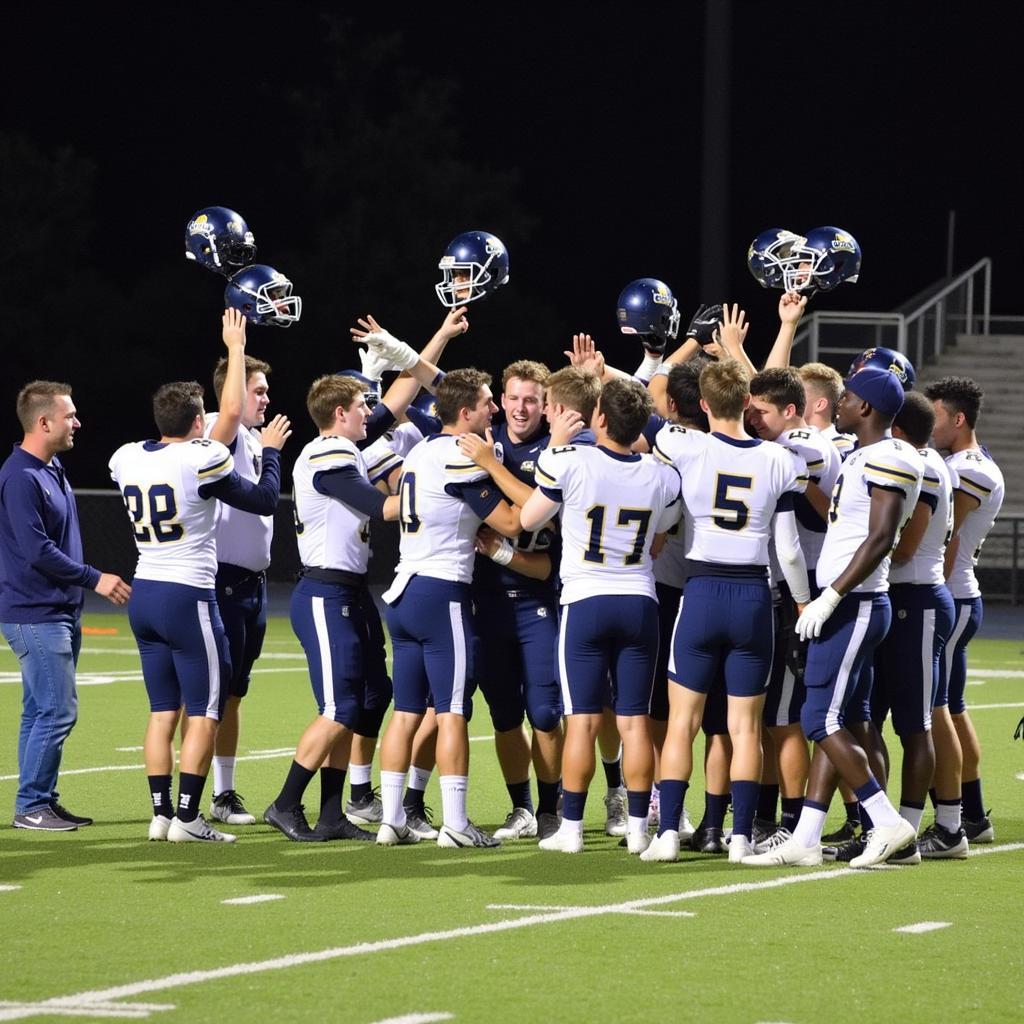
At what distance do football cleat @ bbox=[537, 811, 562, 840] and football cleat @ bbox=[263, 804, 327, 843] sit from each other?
0.92m

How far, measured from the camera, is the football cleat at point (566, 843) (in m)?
7.86

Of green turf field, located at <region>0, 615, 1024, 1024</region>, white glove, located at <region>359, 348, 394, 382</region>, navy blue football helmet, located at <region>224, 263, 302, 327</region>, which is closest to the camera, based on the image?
green turf field, located at <region>0, 615, 1024, 1024</region>

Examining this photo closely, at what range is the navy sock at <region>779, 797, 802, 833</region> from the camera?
317 inches

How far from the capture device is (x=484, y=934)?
6188mm

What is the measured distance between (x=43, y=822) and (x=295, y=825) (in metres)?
1.14

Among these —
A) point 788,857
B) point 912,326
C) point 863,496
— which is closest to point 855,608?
point 863,496

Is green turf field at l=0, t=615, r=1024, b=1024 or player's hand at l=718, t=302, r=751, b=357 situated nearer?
green turf field at l=0, t=615, r=1024, b=1024

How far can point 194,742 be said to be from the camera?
8039 millimetres

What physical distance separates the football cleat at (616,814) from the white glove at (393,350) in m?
2.13

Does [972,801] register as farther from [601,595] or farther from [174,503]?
[174,503]

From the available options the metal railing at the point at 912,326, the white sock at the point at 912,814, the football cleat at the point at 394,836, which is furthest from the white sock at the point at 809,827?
the metal railing at the point at 912,326

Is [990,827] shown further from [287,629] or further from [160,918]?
[287,629]

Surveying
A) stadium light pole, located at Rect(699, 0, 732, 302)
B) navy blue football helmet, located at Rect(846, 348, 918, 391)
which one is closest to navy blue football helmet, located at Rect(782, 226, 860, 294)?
navy blue football helmet, located at Rect(846, 348, 918, 391)

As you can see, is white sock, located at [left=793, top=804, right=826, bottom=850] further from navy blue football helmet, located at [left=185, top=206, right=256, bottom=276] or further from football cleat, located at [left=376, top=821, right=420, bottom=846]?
navy blue football helmet, located at [left=185, top=206, right=256, bottom=276]
